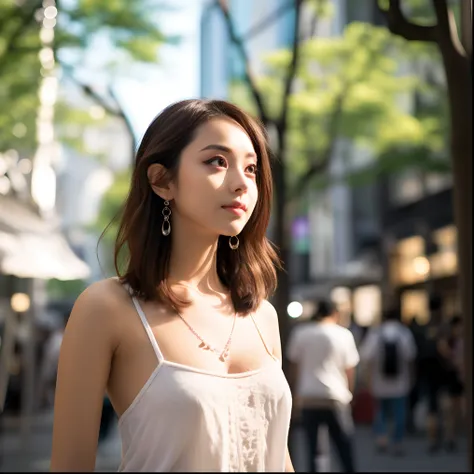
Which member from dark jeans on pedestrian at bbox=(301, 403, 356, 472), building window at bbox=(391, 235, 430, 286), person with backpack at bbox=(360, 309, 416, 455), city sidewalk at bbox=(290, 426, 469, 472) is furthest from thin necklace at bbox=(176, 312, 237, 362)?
building window at bbox=(391, 235, 430, 286)

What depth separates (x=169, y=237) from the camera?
2502 millimetres

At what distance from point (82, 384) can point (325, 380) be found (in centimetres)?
775

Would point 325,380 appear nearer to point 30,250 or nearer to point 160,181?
point 30,250

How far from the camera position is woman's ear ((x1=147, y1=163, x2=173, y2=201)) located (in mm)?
2434

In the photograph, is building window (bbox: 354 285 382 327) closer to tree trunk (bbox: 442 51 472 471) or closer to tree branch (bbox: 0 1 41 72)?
tree branch (bbox: 0 1 41 72)

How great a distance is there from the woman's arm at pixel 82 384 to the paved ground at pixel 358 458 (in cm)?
964

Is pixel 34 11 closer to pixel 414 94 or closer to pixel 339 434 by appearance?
pixel 339 434

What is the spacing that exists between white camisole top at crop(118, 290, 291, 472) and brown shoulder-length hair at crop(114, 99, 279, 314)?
0.34ft

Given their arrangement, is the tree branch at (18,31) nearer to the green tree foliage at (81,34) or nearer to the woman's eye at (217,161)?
the green tree foliage at (81,34)

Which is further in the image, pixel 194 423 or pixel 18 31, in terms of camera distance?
pixel 18 31

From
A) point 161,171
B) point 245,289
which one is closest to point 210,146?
point 161,171

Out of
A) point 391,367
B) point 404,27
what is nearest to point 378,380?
point 391,367

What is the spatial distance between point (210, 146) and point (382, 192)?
39614mm

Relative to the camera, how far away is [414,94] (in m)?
33.2
